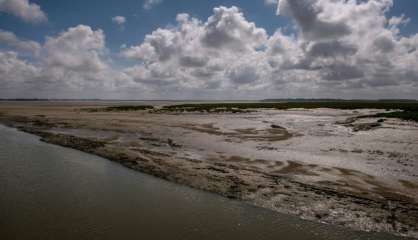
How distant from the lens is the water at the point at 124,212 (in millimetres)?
7562

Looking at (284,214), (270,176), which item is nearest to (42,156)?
(270,176)

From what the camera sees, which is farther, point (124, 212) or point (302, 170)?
point (302, 170)

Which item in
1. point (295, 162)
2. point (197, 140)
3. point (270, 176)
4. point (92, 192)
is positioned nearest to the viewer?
point (92, 192)

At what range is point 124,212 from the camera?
29.1 ft

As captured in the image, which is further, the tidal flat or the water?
the tidal flat

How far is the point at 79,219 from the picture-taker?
8.31 meters

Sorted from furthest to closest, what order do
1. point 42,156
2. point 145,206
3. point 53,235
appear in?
point 42,156, point 145,206, point 53,235

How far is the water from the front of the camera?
24.8 ft

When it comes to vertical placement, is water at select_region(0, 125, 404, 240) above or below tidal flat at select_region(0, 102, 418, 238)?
below

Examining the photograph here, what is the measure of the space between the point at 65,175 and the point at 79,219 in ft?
17.6

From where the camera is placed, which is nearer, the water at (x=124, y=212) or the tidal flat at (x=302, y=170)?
the water at (x=124, y=212)

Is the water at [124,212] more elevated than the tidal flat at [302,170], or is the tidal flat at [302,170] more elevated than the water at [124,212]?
the tidal flat at [302,170]

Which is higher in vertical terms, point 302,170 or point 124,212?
point 302,170

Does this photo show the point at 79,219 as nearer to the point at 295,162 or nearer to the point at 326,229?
the point at 326,229
